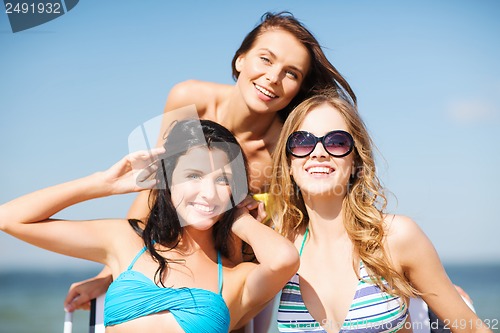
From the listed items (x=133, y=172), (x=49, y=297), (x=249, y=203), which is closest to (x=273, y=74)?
(x=249, y=203)

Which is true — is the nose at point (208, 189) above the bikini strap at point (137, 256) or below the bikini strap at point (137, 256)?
above

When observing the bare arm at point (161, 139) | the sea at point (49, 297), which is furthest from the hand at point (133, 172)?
the sea at point (49, 297)

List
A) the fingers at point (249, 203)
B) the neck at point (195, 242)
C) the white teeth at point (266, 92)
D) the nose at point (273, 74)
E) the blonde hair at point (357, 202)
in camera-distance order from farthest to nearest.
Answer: the white teeth at point (266, 92), the nose at point (273, 74), the fingers at point (249, 203), the neck at point (195, 242), the blonde hair at point (357, 202)

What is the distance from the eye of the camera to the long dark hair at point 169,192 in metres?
3.38

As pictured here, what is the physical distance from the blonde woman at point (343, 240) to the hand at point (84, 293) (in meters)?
1.16

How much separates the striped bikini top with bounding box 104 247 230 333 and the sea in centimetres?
966

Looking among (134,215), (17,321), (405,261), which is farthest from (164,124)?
(17,321)

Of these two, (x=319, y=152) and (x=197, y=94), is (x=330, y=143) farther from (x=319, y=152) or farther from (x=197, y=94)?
(x=197, y=94)

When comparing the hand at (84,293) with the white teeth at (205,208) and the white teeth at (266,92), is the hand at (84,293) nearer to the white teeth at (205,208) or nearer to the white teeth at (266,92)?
the white teeth at (205,208)

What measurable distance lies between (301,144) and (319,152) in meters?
0.14

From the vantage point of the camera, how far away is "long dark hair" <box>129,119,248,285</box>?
11.1 feet

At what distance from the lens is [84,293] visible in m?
3.58

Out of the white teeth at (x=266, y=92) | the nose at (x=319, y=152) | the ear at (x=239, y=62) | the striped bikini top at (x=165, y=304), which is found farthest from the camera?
the ear at (x=239, y=62)

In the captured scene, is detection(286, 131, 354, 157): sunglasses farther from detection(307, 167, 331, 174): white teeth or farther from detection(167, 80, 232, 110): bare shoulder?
detection(167, 80, 232, 110): bare shoulder
